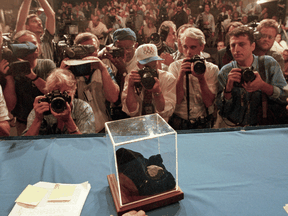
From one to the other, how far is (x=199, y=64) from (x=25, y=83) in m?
1.65

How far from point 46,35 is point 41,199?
148 centimetres

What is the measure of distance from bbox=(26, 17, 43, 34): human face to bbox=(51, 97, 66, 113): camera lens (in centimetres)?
69

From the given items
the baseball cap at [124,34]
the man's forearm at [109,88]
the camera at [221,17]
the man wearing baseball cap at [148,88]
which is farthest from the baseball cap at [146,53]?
the camera at [221,17]

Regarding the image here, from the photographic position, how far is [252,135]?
1.74 meters

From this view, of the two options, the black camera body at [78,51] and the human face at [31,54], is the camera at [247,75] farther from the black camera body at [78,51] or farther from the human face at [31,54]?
the human face at [31,54]

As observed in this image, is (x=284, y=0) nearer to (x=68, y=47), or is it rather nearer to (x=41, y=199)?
(x=68, y=47)

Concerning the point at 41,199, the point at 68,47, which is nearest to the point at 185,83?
the point at 68,47

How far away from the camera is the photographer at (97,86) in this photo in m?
2.14

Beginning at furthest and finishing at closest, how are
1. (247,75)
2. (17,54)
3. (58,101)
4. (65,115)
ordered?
(247,75)
(17,54)
(65,115)
(58,101)

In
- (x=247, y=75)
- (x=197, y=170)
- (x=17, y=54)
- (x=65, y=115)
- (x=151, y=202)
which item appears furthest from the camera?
(x=247, y=75)

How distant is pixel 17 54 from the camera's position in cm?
211

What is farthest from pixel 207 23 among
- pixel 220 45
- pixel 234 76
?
pixel 234 76

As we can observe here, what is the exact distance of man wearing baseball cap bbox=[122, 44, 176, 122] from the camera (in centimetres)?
212

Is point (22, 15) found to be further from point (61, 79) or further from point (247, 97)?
point (247, 97)
